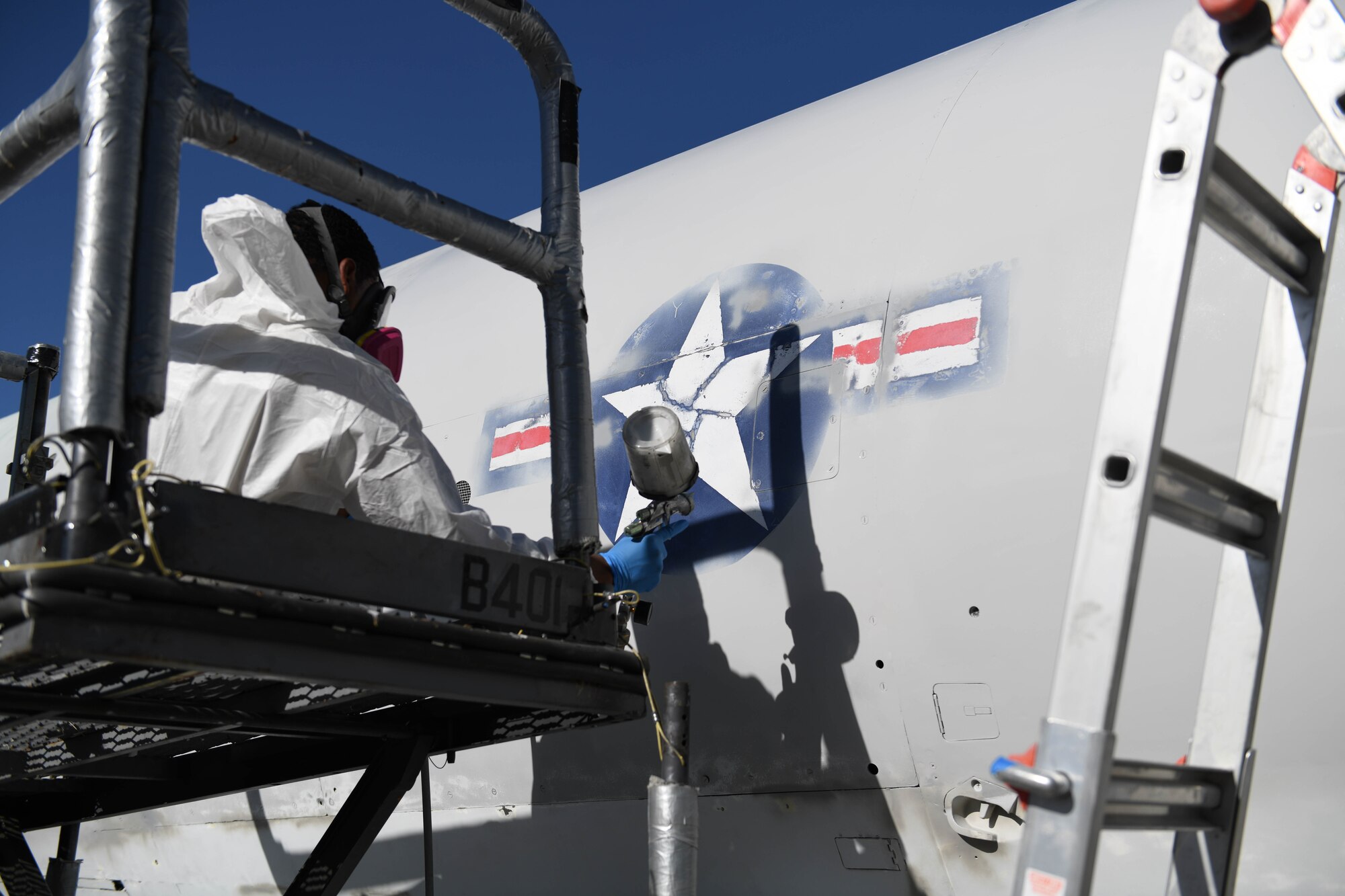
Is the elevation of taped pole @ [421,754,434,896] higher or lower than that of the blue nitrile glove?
lower

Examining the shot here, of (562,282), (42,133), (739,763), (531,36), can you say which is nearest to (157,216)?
(42,133)

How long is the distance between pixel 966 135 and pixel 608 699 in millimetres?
1700

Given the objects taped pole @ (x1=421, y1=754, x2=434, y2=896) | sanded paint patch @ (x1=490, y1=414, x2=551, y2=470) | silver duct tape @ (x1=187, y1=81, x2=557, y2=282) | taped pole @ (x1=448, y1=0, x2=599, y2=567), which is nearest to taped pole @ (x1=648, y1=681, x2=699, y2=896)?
taped pole @ (x1=448, y1=0, x2=599, y2=567)

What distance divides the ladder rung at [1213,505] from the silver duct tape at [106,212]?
56.9 inches

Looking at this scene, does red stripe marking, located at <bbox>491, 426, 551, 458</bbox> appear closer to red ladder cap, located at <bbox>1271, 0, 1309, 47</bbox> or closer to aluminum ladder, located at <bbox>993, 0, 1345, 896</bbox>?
aluminum ladder, located at <bbox>993, 0, 1345, 896</bbox>

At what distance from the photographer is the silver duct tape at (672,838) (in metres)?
2.55

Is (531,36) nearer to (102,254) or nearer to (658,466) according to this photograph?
(658,466)

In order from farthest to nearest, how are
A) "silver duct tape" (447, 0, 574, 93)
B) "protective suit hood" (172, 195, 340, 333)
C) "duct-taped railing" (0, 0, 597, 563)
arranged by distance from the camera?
"silver duct tape" (447, 0, 574, 93)
"protective suit hood" (172, 195, 340, 333)
"duct-taped railing" (0, 0, 597, 563)

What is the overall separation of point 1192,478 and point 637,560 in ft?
5.54

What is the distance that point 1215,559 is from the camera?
2.33 metres

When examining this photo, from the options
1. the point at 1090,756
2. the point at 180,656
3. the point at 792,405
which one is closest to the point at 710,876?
the point at 792,405

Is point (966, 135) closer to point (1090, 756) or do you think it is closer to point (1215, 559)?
point (1215, 559)

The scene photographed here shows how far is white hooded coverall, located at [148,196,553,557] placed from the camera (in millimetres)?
2250

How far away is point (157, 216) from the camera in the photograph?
186 cm
